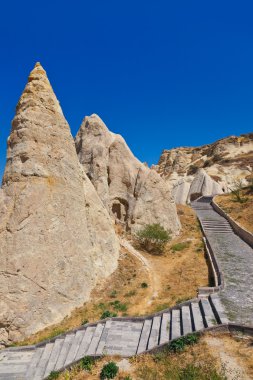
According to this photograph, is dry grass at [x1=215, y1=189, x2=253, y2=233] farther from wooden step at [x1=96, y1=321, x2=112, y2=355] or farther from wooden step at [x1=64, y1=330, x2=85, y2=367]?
wooden step at [x1=64, y1=330, x2=85, y2=367]

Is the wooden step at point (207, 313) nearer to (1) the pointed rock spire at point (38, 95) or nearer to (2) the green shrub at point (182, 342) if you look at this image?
(2) the green shrub at point (182, 342)

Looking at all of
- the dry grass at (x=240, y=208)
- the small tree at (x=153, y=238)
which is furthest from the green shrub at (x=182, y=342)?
the dry grass at (x=240, y=208)

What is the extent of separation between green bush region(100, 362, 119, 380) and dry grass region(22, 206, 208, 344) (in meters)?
4.84

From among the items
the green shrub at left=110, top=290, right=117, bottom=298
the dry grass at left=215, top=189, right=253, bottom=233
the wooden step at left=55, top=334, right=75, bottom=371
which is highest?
the dry grass at left=215, top=189, right=253, bottom=233

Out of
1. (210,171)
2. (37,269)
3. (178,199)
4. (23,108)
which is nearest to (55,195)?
(37,269)

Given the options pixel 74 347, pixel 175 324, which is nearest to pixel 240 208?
pixel 175 324

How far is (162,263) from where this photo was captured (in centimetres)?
2216

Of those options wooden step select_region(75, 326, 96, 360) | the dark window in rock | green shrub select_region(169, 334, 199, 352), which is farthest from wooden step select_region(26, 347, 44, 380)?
the dark window in rock

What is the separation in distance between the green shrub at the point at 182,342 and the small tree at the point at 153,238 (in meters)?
13.3

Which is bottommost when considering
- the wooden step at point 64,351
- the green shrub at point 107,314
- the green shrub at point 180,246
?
the wooden step at point 64,351

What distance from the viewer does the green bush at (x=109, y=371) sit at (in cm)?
930

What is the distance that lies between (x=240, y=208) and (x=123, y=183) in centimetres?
1789

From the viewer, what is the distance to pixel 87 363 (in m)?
10.2

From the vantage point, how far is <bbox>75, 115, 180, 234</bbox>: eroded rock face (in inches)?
1043
